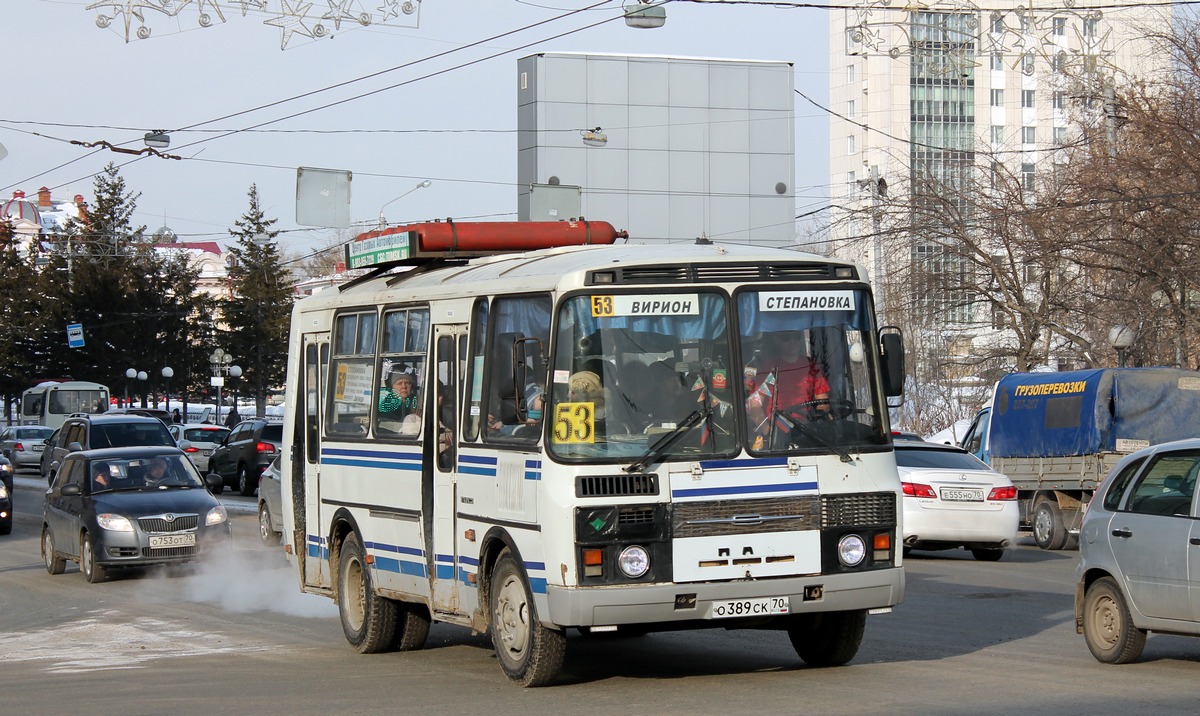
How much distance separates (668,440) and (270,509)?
14.8 meters

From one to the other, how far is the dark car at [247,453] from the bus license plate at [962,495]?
764 inches

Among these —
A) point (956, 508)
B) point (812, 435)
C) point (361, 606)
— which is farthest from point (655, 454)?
point (956, 508)

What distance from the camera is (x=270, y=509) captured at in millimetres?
23219

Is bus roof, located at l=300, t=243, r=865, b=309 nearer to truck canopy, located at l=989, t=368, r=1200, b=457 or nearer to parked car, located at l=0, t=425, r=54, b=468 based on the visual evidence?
truck canopy, located at l=989, t=368, r=1200, b=457

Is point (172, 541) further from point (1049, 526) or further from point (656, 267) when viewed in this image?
point (1049, 526)

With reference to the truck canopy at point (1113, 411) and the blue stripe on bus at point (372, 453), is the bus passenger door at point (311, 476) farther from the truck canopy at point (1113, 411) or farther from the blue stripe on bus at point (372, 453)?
the truck canopy at point (1113, 411)

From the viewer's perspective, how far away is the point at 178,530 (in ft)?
64.6

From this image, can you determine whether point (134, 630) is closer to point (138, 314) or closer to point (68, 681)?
point (68, 681)

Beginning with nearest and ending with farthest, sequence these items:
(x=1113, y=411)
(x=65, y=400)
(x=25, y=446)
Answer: (x=1113, y=411) < (x=25, y=446) < (x=65, y=400)

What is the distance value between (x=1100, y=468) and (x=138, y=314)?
67.3 metres

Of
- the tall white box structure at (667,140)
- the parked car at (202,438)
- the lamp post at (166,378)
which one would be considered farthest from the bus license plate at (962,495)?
the lamp post at (166,378)

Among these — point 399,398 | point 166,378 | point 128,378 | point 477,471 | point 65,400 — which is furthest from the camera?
point 166,378

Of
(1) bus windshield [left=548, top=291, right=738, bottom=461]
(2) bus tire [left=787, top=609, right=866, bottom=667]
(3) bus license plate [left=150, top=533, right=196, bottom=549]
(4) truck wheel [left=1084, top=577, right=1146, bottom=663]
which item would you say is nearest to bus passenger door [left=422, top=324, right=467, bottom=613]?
(1) bus windshield [left=548, top=291, right=738, bottom=461]

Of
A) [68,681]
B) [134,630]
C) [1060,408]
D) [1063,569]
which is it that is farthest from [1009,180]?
[68,681]
